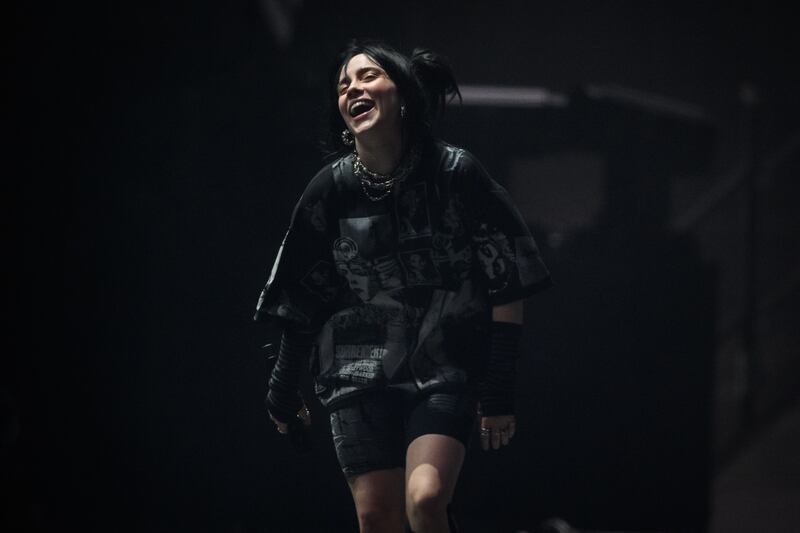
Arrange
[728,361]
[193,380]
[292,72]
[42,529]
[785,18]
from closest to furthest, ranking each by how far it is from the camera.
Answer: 1. [42,529]
2. [193,380]
3. [292,72]
4. [728,361]
5. [785,18]

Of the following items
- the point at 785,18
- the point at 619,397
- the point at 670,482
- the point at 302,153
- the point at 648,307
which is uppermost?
the point at 785,18

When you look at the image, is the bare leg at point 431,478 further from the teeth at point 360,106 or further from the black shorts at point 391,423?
the teeth at point 360,106

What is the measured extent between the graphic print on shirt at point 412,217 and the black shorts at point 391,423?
0.29 metres

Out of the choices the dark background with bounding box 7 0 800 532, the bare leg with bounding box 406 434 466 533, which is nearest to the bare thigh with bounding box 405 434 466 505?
the bare leg with bounding box 406 434 466 533

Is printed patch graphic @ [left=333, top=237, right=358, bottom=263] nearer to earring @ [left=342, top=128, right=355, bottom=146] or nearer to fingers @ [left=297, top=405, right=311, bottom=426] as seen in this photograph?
earring @ [left=342, top=128, right=355, bottom=146]

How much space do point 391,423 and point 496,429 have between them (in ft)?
0.63

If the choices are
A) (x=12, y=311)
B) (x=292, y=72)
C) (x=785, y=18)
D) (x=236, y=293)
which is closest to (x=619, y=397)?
(x=236, y=293)

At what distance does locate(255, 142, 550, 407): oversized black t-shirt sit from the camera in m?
2.04

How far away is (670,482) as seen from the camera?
353cm

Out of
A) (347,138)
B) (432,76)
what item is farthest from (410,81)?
(347,138)

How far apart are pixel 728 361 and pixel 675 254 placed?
6.50 feet

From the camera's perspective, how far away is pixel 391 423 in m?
2.03

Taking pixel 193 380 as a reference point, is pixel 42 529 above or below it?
below

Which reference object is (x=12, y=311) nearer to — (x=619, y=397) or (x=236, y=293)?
(x=236, y=293)
